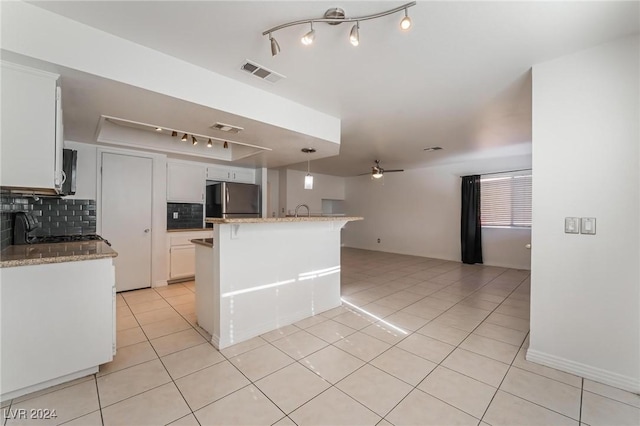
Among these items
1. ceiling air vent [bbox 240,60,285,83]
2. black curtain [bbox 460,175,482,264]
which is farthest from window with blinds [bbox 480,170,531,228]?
ceiling air vent [bbox 240,60,285,83]

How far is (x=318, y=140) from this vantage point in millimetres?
3316

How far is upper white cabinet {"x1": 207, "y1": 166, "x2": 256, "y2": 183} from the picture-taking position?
5.09 metres

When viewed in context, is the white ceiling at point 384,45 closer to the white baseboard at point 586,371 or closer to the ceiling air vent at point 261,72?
the ceiling air vent at point 261,72

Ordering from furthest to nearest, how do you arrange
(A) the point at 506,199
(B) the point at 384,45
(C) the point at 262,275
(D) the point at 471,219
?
(D) the point at 471,219, (A) the point at 506,199, (C) the point at 262,275, (B) the point at 384,45

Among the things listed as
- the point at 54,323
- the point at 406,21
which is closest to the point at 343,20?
the point at 406,21

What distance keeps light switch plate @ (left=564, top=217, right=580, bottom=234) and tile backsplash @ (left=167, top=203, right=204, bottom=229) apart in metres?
5.04

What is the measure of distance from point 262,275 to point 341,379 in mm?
1209

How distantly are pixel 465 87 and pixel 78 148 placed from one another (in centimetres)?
479

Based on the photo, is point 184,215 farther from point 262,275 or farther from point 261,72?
point 261,72

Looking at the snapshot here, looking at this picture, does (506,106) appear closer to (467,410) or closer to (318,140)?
(318,140)

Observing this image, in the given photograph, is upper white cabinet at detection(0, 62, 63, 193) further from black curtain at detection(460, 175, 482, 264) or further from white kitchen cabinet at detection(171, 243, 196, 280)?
black curtain at detection(460, 175, 482, 264)

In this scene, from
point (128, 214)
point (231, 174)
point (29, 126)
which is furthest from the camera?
point (231, 174)

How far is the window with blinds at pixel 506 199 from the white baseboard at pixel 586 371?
4.21m

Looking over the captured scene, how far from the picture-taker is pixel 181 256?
4480mm
